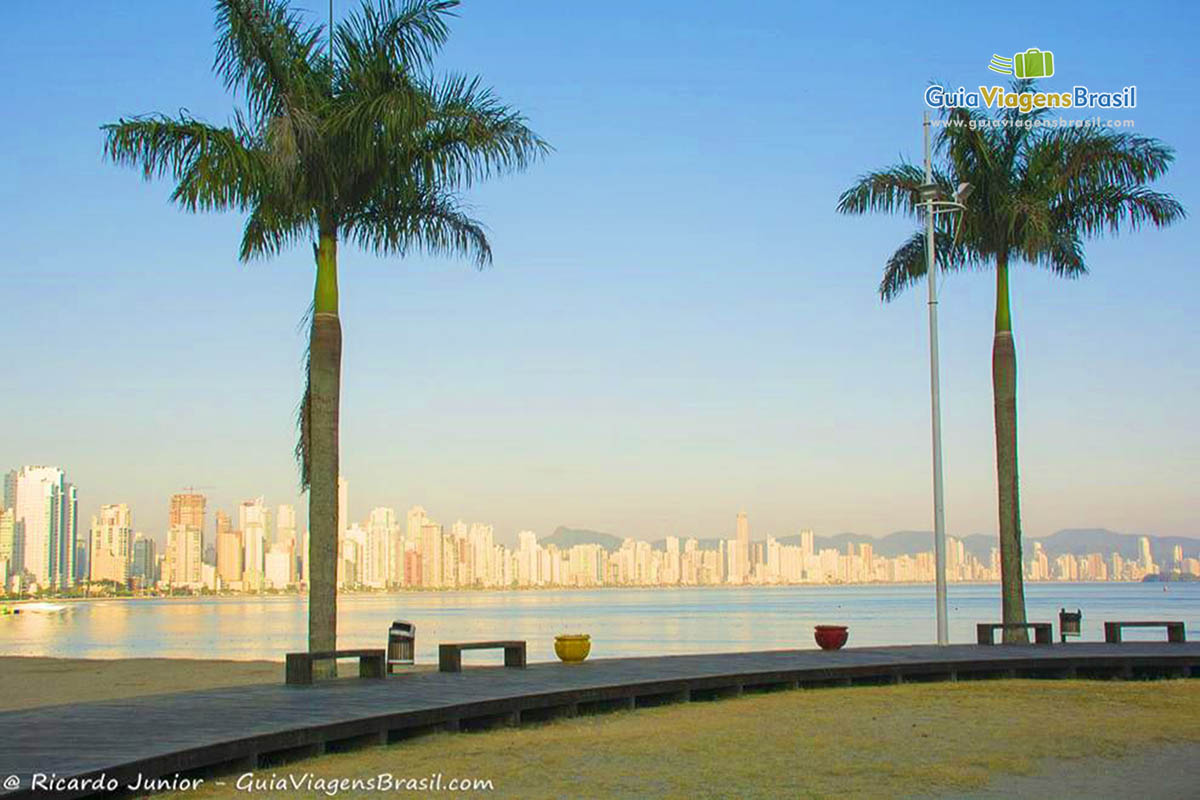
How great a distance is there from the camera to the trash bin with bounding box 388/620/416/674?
2009cm

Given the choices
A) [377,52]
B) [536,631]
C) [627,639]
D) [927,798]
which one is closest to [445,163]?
[377,52]

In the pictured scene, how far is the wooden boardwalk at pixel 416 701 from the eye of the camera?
36.8 ft

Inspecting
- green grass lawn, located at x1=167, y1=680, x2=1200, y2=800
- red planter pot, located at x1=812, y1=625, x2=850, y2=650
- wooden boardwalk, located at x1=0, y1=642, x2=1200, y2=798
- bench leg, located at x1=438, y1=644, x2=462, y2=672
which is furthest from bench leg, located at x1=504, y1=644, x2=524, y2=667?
red planter pot, located at x1=812, y1=625, x2=850, y2=650

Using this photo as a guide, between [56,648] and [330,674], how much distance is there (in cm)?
5295

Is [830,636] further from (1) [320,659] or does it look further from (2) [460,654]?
(1) [320,659]

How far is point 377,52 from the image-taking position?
20219mm

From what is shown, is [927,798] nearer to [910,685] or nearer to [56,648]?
[910,685]

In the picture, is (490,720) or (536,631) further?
(536,631)

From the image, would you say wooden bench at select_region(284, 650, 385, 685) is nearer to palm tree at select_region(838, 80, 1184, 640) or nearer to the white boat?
palm tree at select_region(838, 80, 1184, 640)

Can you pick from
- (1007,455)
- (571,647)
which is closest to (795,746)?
(571,647)

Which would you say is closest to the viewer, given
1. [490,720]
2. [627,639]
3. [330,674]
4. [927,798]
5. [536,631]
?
[927,798]

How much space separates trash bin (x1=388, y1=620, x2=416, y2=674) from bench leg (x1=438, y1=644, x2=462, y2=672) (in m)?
0.74

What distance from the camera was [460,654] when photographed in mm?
19562

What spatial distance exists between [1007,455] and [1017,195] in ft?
16.7
